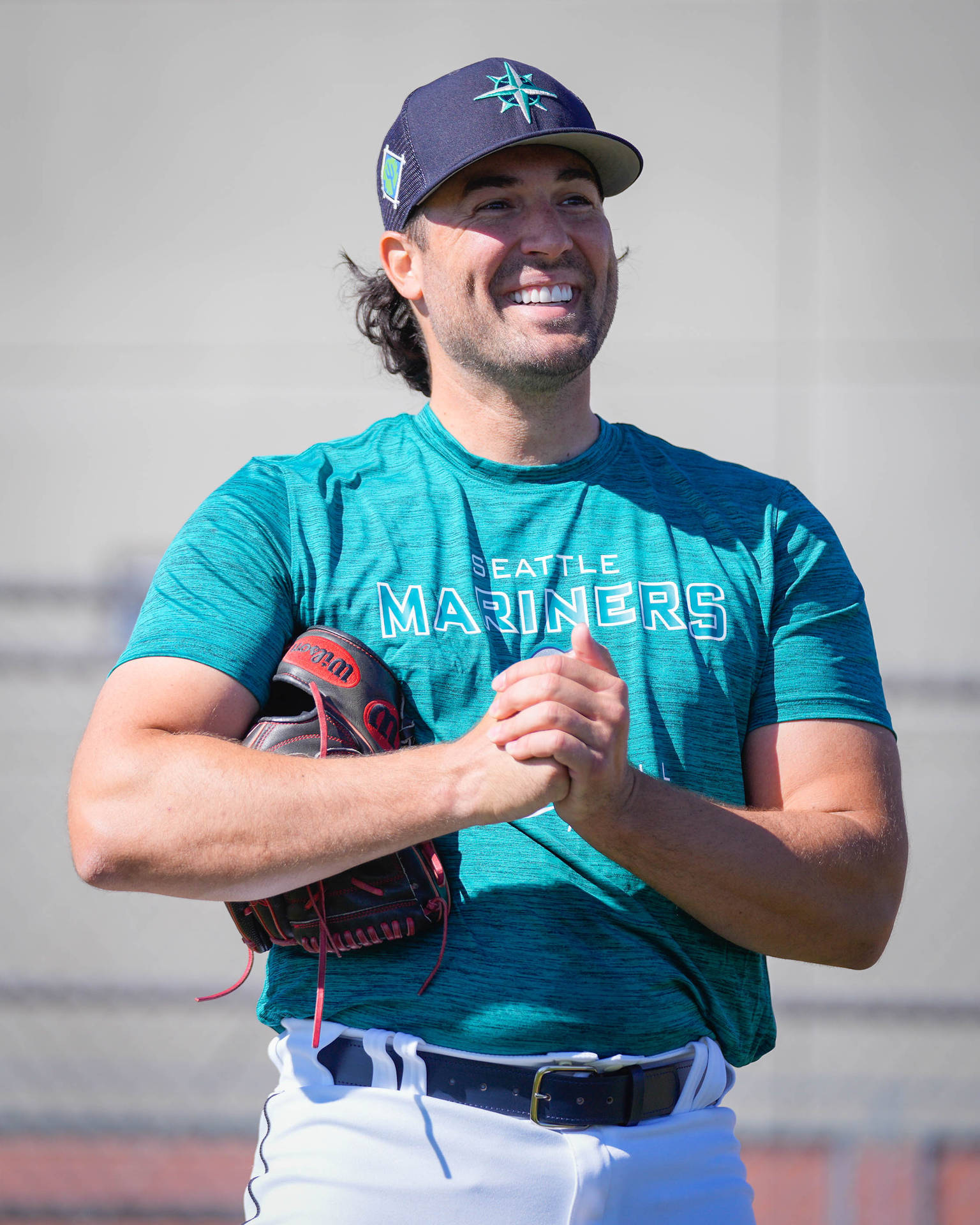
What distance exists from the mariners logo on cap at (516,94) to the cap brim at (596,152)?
0.21 ft

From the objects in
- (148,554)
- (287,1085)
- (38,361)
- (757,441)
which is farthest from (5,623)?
(287,1085)

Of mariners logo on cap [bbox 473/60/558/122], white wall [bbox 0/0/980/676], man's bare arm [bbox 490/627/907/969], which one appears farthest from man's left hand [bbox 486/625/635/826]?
white wall [bbox 0/0/980/676]

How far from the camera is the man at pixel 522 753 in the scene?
65.9 inches

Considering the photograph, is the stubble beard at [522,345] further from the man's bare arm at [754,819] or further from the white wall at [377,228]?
the white wall at [377,228]

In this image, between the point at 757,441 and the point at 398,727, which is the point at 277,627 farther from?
the point at 757,441

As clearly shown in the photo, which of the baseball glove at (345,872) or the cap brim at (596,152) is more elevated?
the cap brim at (596,152)

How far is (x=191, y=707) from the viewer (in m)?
1.78

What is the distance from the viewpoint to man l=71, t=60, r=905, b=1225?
1673 millimetres

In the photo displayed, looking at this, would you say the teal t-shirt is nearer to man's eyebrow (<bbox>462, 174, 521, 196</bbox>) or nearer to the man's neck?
the man's neck

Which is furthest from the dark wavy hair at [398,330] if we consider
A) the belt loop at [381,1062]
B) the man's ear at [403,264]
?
the belt loop at [381,1062]

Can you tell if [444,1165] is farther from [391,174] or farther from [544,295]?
[391,174]

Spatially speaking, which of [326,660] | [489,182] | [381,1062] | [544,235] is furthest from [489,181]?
[381,1062]

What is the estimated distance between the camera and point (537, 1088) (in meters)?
1.71

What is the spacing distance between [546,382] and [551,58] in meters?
4.86
